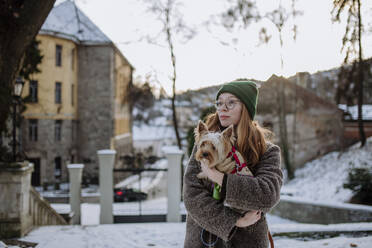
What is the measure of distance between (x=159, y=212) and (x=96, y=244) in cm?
472

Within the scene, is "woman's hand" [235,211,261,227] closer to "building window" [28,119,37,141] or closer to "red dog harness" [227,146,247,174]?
"red dog harness" [227,146,247,174]

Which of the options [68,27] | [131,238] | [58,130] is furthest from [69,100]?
[131,238]

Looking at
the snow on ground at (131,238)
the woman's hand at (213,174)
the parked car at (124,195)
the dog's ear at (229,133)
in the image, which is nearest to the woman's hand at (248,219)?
the woman's hand at (213,174)

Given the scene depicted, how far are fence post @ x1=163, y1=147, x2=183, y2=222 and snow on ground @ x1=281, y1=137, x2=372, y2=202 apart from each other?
4.88 metres

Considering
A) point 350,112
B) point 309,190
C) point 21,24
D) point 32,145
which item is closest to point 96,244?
point 21,24

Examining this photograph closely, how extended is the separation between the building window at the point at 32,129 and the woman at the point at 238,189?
90.3 ft

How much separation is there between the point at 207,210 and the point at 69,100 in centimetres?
2911

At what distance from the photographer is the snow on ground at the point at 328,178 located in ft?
41.9

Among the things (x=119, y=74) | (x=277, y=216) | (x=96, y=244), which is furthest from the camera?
(x=119, y=74)

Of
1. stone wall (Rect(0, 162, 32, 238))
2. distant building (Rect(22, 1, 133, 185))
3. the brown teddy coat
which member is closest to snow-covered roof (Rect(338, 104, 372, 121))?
distant building (Rect(22, 1, 133, 185))

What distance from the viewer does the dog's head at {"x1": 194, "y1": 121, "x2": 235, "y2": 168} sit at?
2090mm

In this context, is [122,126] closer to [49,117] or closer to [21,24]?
[49,117]

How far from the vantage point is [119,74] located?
1380 inches

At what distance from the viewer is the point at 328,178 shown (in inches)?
609
